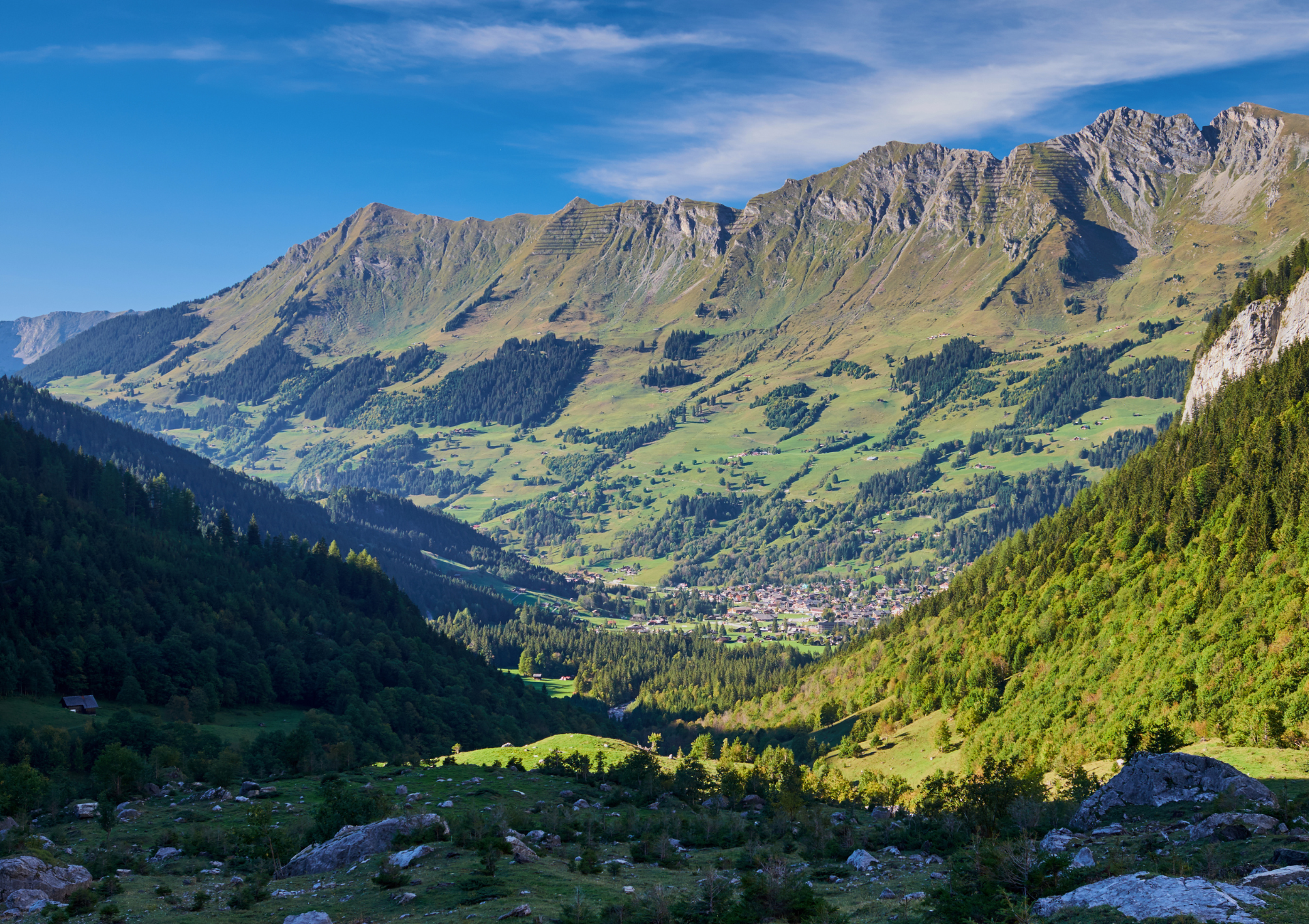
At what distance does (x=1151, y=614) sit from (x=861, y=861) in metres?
79.6

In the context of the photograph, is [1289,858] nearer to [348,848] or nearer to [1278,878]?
[1278,878]

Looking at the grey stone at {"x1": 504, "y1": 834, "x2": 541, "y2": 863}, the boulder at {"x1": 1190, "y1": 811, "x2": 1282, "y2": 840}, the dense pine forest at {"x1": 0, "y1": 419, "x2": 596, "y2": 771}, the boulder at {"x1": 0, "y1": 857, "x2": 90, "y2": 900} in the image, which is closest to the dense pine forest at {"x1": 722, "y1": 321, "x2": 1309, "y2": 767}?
the boulder at {"x1": 1190, "y1": 811, "x2": 1282, "y2": 840}

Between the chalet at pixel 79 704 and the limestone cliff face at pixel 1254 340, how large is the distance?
181594 mm

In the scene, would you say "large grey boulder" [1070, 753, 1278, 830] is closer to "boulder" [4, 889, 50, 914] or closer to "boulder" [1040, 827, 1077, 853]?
"boulder" [1040, 827, 1077, 853]

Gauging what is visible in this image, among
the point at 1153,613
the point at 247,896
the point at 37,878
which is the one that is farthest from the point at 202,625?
the point at 1153,613

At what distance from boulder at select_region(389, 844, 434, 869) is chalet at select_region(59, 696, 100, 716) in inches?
3493

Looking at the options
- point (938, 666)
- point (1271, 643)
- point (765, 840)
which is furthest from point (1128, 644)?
point (765, 840)

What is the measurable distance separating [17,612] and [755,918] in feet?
429

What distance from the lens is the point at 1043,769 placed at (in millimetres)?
84438

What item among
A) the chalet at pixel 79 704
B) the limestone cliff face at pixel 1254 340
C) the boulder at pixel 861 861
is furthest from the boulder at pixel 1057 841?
the limestone cliff face at pixel 1254 340

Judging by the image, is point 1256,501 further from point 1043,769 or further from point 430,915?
point 430,915

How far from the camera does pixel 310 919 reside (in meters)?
32.0

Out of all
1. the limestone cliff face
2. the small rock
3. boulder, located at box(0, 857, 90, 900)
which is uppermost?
the limestone cliff face

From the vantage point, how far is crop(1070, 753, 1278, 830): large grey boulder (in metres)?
43.5
